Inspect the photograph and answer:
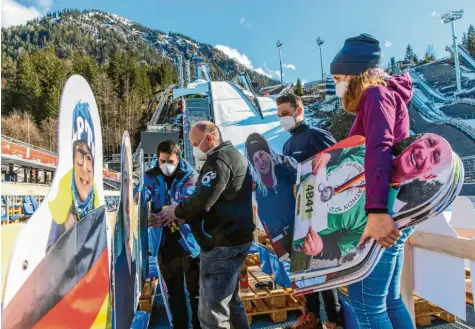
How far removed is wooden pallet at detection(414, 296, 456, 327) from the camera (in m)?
2.87

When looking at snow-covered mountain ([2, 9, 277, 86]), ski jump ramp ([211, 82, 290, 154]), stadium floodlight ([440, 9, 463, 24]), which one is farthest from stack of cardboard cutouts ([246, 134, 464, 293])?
snow-covered mountain ([2, 9, 277, 86])

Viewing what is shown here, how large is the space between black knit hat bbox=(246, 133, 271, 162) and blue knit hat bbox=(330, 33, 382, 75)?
0.94 meters

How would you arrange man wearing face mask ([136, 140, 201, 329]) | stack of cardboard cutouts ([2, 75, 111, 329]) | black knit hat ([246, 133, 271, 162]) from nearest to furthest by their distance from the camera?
stack of cardboard cutouts ([2, 75, 111, 329])
black knit hat ([246, 133, 271, 162])
man wearing face mask ([136, 140, 201, 329])

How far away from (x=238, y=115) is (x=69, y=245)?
1381 inches

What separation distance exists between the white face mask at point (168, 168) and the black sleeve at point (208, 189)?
732 millimetres

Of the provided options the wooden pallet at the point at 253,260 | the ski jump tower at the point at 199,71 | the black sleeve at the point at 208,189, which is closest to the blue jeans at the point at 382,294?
the black sleeve at the point at 208,189

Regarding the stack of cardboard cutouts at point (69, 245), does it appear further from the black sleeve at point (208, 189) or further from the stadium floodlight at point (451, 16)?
the stadium floodlight at point (451, 16)

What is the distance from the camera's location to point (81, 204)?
1.29 metres

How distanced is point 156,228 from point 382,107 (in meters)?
1.99

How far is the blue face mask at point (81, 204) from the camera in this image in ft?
4.02

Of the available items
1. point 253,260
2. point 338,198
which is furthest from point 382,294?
point 253,260

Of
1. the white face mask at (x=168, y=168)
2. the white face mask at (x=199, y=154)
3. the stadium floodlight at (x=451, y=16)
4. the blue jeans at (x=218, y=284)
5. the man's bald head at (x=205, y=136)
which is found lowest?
the blue jeans at (x=218, y=284)

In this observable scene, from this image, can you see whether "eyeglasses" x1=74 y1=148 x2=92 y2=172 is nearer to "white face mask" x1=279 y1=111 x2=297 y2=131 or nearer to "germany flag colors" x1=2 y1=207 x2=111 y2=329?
→ "germany flag colors" x1=2 y1=207 x2=111 y2=329

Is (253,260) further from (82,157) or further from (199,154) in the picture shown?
(82,157)
